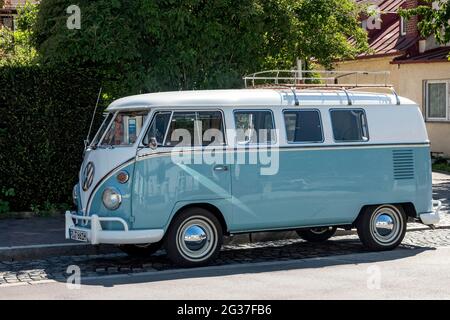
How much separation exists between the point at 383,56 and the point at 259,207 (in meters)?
19.5

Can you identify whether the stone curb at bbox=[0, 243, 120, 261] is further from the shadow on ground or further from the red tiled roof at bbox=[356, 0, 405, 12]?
the red tiled roof at bbox=[356, 0, 405, 12]

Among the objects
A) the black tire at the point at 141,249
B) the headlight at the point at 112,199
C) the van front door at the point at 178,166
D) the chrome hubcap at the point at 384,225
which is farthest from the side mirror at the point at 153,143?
the chrome hubcap at the point at 384,225

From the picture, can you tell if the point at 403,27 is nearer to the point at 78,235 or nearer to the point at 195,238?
the point at 195,238

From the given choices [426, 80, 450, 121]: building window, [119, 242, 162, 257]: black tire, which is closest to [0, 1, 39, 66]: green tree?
[119, 242, 162, 257]: black tire

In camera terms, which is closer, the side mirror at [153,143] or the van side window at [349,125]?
the side mirror at [153,143]

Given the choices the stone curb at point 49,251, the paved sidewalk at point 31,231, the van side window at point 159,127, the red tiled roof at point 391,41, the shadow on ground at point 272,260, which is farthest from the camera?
the red tiled roof at point 391,41

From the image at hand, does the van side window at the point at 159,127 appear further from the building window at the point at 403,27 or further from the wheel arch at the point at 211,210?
the building window at the point at 403,27

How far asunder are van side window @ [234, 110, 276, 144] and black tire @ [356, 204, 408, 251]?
1875 millimetres

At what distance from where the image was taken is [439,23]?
21312 millimetres

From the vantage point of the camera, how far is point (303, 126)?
11.2m

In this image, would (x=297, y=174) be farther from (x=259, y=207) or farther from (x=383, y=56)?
(x=383, y=56)

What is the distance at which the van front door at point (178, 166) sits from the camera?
1019 cm
